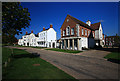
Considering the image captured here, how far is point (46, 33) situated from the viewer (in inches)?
1476

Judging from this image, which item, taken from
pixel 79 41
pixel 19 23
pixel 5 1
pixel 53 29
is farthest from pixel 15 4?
pixel 53 29

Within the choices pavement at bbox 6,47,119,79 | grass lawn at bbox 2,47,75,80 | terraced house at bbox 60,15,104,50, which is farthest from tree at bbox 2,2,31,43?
terraced house at bbox 60,15,104,50

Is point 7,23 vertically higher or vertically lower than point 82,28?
lower

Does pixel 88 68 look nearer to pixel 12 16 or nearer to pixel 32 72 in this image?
pixel 32 72

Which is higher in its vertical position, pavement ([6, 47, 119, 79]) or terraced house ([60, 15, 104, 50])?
terraced house ([60, 15, 104, 50])

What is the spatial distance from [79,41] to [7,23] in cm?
1908

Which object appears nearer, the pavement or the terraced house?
the pavement

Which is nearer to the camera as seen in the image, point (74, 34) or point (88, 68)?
point (88, 68)

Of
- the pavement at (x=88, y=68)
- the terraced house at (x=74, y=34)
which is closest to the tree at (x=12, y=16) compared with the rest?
the pavement at (x=88, y=68)

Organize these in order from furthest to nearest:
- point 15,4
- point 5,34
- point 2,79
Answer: point 5,34 < point 15,4 < point 2,79

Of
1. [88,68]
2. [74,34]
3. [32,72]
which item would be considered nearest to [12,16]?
[32,72]

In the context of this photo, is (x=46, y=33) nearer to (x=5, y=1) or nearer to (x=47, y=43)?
(x=47, y=43)

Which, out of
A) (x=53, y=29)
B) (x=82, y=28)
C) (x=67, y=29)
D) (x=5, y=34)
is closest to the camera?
(x=5, y=34)

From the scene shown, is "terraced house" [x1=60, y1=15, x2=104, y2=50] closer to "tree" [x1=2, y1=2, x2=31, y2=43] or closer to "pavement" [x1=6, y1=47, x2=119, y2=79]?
"pavement" [x1=6, y1=47, x2=119, y2=79]
